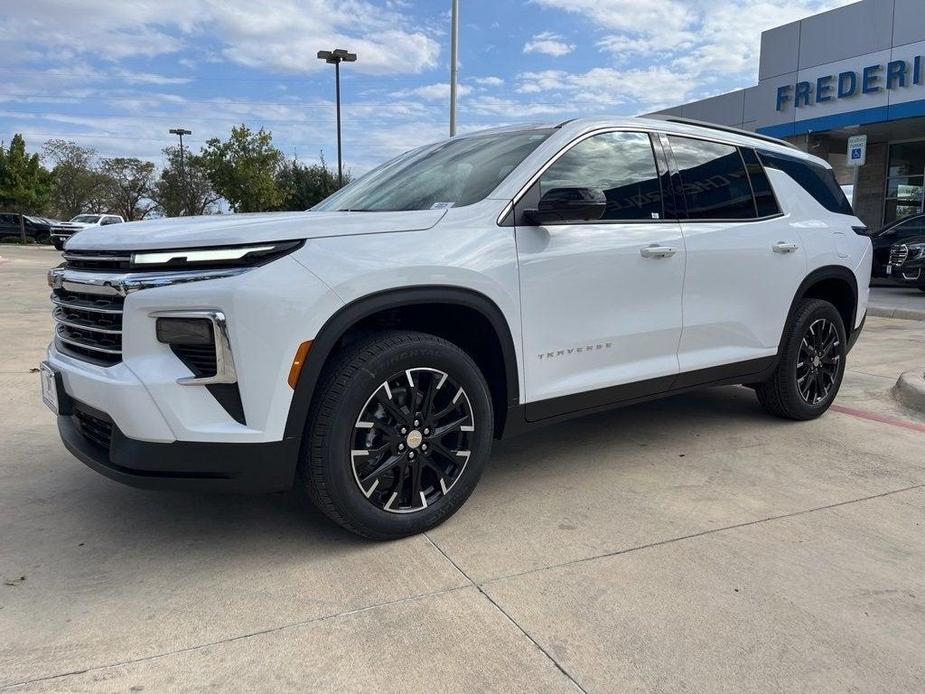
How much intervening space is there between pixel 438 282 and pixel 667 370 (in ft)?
5.12

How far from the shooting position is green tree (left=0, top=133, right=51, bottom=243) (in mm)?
40375

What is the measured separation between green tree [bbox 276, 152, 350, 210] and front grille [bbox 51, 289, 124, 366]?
36.2 meters

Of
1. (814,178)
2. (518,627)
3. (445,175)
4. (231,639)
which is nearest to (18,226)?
(445,175)

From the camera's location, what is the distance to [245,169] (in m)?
40.5

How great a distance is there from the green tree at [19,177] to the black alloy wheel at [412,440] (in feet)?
142

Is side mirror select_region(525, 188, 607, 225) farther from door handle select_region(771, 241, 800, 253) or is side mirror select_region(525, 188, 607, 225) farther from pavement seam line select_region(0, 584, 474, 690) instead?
Result: door handle select_region(771, 241, 800, 253)

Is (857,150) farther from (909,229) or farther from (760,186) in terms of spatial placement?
(760,186)

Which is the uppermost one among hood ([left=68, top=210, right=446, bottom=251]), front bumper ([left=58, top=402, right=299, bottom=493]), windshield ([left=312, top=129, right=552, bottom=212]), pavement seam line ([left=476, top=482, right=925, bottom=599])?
windshield ([left=312, top=129, right=552, bottom=212])

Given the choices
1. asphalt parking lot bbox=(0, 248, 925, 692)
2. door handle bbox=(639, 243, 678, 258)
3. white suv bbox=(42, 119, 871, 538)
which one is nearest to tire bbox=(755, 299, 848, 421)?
white suv bbox=(42, 119, 871, 538)

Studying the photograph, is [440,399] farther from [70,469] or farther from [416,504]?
[70,469]

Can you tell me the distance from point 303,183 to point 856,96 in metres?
29.3

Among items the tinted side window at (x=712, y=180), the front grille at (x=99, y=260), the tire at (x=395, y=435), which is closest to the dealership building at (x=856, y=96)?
the tinted side window at (x=712, y=180)

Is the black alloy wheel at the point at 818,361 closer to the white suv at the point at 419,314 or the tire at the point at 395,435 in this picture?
the white suv at the point at 419,314

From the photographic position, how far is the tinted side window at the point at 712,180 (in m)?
4.12
